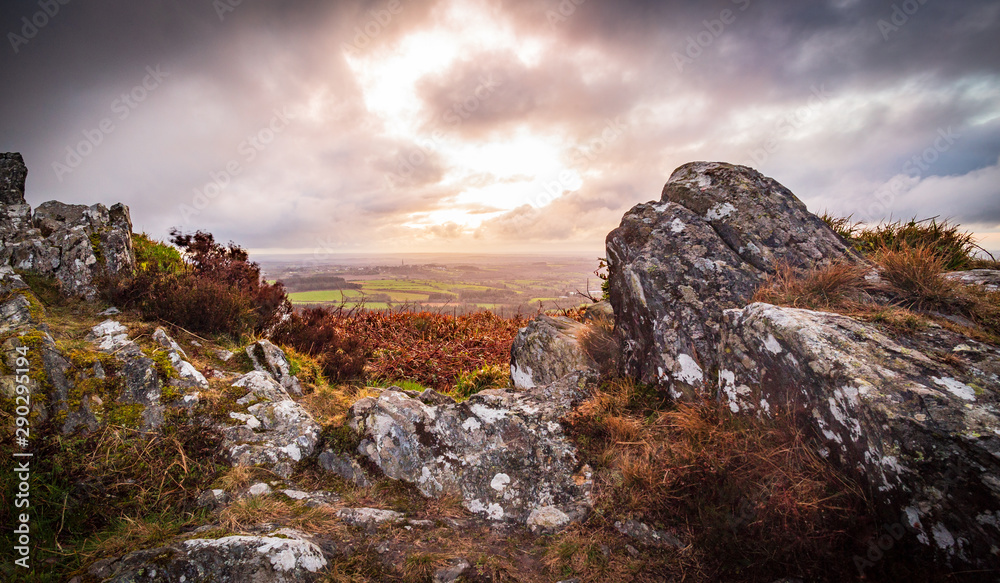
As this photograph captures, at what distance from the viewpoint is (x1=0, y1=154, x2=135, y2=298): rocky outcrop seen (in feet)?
18.9

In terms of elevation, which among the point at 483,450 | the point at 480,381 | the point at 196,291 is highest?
the point at 196,291

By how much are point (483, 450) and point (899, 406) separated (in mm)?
3553

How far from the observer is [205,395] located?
444 cm

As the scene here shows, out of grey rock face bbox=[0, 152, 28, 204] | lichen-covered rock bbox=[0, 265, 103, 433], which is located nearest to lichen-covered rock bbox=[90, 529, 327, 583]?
lichen-covered rock bbox=[0, 265, 103, 433]

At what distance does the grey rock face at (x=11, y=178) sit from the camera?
618 centimetres

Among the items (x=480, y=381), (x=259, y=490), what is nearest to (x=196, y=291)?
(x=259, y=490)

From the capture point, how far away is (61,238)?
237 inches

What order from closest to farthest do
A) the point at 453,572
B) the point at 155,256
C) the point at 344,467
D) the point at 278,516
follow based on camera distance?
the point at 453,572, the point at 278,516, the point at 344,467, the point at 155,256

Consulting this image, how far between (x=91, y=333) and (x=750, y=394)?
775 cm

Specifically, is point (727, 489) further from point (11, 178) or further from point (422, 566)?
point (11, 178)

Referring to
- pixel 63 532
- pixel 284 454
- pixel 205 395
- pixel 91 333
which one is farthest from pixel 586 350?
pixel 91 333

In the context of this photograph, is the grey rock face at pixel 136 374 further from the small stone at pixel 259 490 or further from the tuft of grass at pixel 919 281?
the tuft of grass at pixel 919 281

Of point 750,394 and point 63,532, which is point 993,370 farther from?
point 63,532

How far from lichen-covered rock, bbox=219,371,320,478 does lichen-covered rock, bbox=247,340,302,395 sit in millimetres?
915
